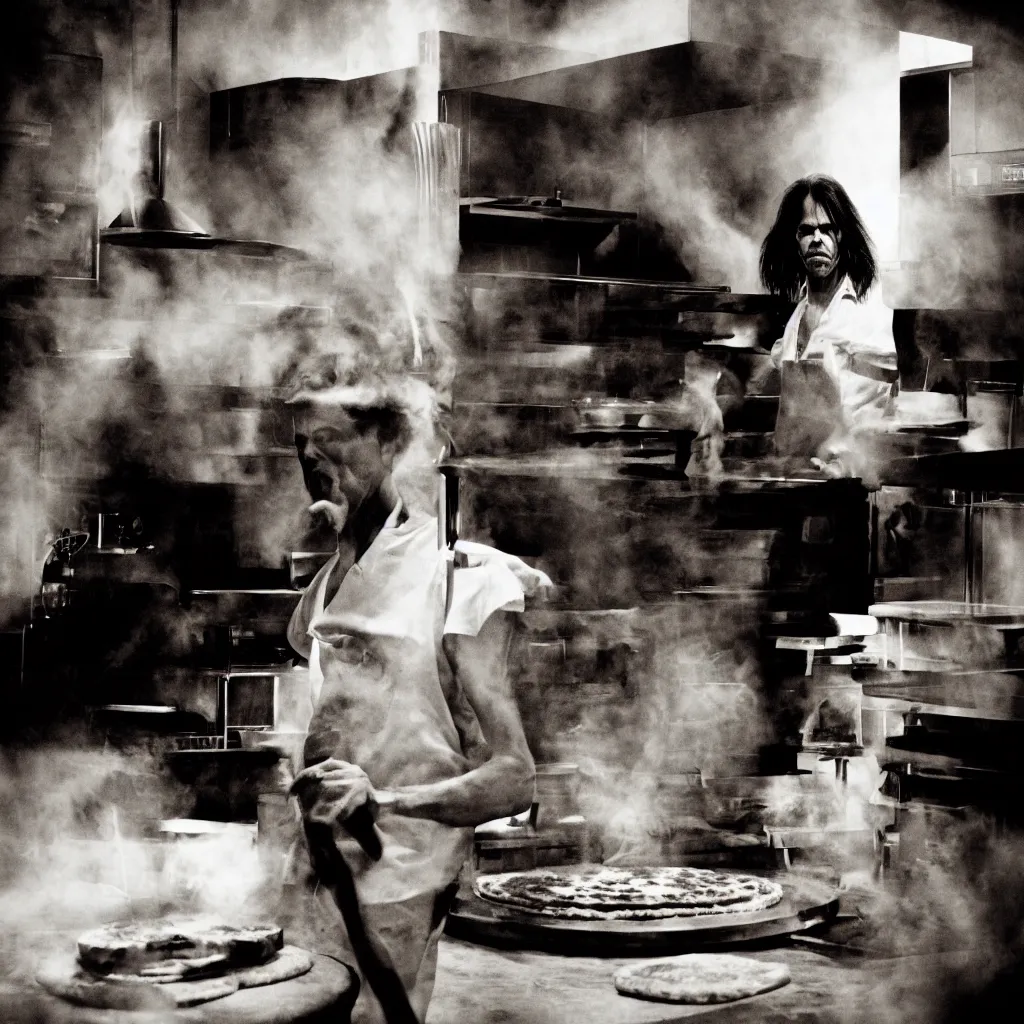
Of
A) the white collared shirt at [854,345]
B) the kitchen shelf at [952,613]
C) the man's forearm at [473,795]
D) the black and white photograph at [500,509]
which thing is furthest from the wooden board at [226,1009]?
the white collared shirt at [854,345]

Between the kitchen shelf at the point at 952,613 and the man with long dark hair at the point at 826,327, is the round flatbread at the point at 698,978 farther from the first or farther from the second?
the man with long dark hair at the point at 826,327

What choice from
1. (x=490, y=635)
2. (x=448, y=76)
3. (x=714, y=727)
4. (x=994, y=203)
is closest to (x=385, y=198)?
(x=448, y=76)

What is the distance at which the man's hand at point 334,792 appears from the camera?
2639 millimetres

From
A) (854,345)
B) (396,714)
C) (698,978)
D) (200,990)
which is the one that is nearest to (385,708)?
(396,714)

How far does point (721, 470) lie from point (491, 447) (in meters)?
0.49

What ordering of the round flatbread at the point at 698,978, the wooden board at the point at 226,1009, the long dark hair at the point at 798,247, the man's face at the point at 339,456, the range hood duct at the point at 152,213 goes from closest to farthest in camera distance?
1. the wooden board at the point at 226,1009
2. the range hood duct at the point at 152,213
3. the man's face at the point at 339,456
4. the round flatbread at the point at 698,978
5. the long dark hair at the point at 798,247

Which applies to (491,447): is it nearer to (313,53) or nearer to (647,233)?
(647,233)

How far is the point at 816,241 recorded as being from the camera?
Answer: 3082 millimetres

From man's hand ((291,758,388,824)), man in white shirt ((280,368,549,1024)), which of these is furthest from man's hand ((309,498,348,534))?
man's hand ((291,758,388,824))

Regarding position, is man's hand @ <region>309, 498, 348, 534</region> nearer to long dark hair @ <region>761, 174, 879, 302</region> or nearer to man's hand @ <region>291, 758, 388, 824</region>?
man's hand @ <region>291, 758, 388, 824</region>

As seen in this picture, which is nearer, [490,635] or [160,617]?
[160,617]

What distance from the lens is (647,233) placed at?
288 centimetres

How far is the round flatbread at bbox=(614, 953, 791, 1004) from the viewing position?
275 cm

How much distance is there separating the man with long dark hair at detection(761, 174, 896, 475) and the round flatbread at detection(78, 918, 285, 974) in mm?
1309
